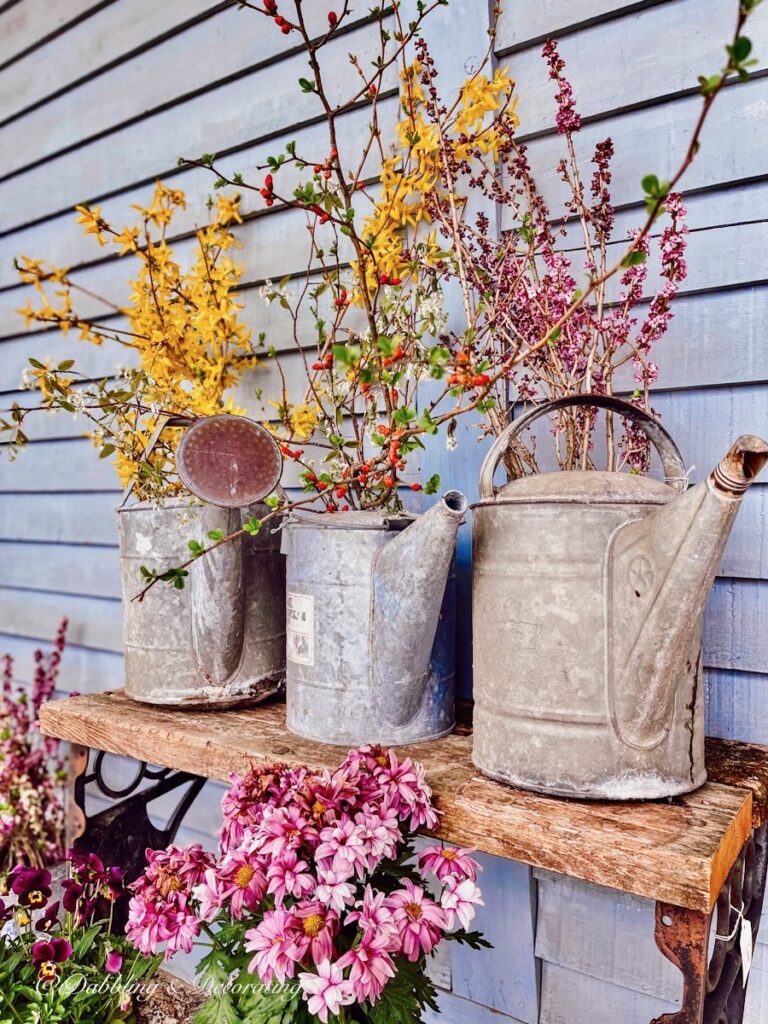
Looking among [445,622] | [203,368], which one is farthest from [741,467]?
[203,368]

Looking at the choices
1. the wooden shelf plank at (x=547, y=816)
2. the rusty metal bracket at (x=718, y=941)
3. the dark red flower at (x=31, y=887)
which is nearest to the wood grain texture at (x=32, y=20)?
the wooden shelf plank at (x=547, y=816)

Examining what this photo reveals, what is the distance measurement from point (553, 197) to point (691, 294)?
291 millimetres

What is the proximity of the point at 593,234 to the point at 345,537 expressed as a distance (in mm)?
638

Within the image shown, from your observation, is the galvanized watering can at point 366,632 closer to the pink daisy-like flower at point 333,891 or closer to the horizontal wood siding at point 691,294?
the pink daisy-like flower at point 333,891

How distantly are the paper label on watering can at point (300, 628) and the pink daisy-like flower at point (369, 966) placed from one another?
14.3 inches

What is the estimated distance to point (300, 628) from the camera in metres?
1.09

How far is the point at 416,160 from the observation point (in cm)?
137

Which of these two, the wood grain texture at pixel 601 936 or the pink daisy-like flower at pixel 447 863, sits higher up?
the pink daisy-like flower at pixel 447 863

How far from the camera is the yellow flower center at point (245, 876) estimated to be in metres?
0.88

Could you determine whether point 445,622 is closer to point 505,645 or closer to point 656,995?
point 505,645

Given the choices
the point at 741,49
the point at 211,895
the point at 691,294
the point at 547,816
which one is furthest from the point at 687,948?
the point at 691,294

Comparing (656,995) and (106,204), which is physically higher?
(106,204)

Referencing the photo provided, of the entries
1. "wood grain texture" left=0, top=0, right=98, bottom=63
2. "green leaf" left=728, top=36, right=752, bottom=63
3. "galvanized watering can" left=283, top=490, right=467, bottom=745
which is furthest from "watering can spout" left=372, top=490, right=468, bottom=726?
"wood grain texture" left=0, top=0, right=98, bottom=63

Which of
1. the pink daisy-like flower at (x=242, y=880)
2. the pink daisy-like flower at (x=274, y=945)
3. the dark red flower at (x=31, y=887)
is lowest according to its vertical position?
the dark red flower at (x=31, y=887)
